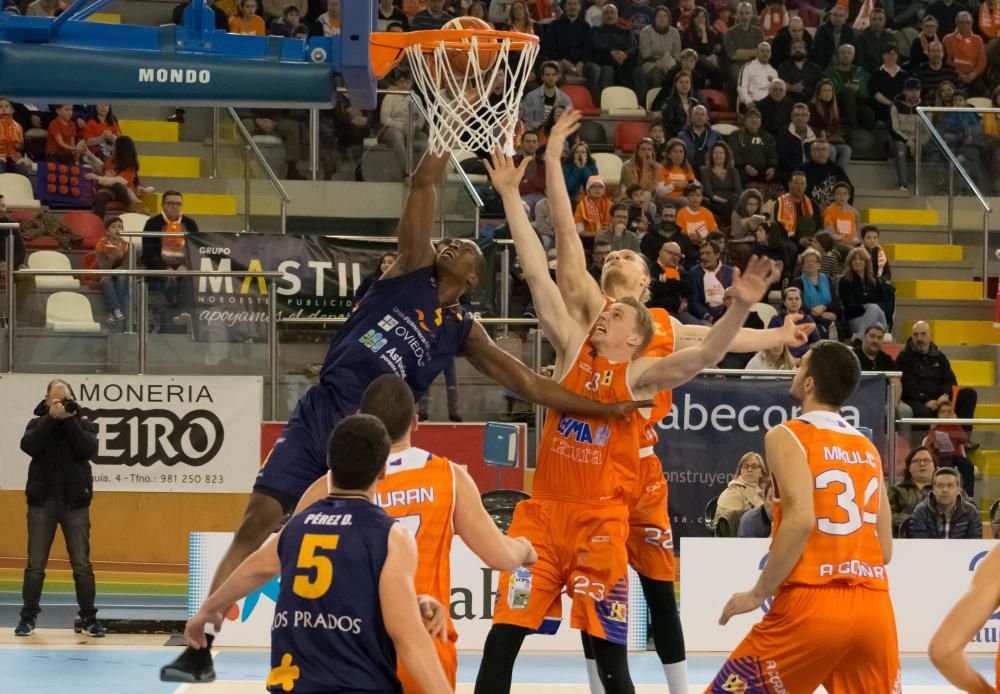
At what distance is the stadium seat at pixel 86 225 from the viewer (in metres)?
15.1

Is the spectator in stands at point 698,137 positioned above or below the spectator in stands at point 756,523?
above

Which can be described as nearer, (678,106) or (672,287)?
(672,287)

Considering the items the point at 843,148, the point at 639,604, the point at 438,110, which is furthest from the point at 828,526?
the point at 843,148

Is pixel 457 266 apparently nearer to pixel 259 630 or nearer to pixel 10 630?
pixel 259 630

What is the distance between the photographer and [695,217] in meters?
16.8

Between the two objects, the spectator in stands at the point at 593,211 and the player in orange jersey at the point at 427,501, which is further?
the spectator in stands at the point at 593,211

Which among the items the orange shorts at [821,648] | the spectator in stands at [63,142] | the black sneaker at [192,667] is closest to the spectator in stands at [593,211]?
the spectator in stands at [63,142]

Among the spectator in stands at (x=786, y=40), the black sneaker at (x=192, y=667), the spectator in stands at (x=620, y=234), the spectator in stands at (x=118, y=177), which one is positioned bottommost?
the black sneaker at (x=192, y=667)

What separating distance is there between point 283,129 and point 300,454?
373 inches

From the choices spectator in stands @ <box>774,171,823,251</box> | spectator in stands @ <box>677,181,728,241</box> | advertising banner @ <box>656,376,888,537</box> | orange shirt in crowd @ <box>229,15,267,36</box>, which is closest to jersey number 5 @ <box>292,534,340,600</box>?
advertising banner @ <box>656,376,888,537</box>

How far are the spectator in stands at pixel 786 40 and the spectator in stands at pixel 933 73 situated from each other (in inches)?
51.4

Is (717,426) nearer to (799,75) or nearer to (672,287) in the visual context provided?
(672,287)

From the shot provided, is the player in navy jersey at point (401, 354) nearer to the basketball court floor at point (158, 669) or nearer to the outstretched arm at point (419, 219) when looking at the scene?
the outstretched arm at point (419, 219)

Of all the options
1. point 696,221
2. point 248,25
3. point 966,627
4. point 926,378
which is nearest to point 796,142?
point 696,221
